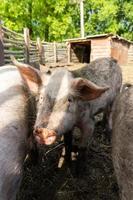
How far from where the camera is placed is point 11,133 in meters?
2.67

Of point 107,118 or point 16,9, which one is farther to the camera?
point 16,9

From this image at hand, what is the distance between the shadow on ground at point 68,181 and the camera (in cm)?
357

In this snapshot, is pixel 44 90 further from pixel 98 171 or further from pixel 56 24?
pixel 56 24

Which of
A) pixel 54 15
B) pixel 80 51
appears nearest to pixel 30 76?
pixel 80 51

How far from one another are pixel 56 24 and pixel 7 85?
25.0 metres

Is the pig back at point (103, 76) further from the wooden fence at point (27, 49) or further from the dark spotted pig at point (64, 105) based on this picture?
the wooden fence at point (27, 49)

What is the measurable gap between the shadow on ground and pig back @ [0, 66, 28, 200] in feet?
2.85

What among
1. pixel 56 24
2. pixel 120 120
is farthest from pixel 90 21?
pixel 120 120

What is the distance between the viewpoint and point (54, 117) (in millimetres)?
3285

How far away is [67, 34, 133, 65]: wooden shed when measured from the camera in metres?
20.6

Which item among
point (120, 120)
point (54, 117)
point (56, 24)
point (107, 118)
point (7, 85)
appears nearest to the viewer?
point (120, 120)

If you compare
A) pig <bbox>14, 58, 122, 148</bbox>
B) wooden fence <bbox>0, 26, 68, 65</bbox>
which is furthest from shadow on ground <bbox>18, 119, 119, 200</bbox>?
wooden fence <bbox>0, 26, 68, 65</bbox>

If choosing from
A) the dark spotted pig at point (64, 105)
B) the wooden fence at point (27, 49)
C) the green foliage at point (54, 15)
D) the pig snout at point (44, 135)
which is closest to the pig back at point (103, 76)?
the dark spotted pig at point (64, 105)

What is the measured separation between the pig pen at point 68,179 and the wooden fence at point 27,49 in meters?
1.91
